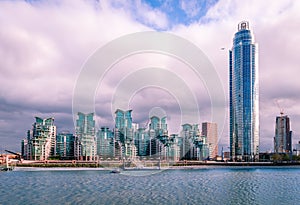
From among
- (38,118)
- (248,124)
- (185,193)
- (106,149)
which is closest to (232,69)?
(248,124)

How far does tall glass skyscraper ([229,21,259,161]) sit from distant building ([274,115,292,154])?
2408 cm

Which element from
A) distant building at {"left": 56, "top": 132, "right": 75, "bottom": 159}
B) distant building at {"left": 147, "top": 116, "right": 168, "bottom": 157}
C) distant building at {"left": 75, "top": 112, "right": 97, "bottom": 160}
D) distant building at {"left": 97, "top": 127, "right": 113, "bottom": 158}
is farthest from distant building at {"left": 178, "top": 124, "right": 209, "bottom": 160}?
distant building at {"left": 56, "top": 132, "right": 75, "bottom": 159}

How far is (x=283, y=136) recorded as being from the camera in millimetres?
144875

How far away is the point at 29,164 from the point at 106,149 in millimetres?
23655

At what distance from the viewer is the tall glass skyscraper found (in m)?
123

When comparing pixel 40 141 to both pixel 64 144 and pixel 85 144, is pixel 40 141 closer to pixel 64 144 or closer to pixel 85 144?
pixel 64 144

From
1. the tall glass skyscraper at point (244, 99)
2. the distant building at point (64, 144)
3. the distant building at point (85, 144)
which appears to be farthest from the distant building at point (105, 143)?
the tall glass skyscraper at point (244, 99)

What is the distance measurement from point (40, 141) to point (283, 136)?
98.8m

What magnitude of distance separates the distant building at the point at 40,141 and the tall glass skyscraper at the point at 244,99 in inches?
2567

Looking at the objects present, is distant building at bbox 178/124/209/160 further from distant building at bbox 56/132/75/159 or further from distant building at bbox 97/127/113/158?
distant building at bbox 56/132/75/159

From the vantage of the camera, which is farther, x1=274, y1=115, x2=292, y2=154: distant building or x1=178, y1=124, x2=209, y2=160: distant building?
x1=274, y1=115, x2=292, y2=154: distant building

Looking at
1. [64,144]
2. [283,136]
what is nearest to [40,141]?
[64,144]

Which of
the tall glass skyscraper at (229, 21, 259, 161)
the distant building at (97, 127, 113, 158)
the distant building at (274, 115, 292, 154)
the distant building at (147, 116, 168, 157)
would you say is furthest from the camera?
the distant building at (274, 115, 292, 154)

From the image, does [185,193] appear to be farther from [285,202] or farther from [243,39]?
[243,39]
